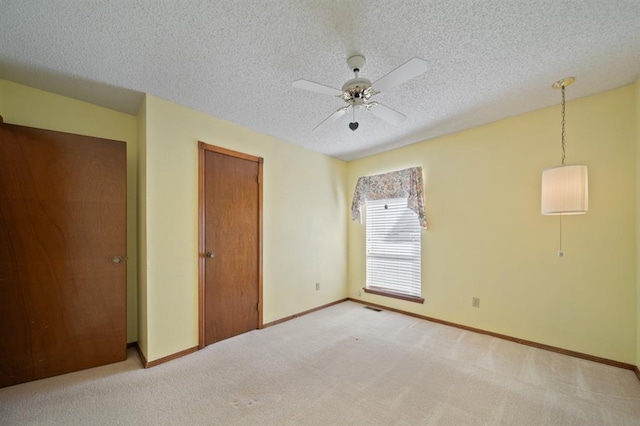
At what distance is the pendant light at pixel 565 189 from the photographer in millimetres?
2201

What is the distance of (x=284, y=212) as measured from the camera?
364 centimetres

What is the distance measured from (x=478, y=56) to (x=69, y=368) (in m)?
4.22

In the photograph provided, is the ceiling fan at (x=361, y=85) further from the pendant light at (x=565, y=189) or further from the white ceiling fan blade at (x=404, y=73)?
the pendant light at (x=565, y=189)

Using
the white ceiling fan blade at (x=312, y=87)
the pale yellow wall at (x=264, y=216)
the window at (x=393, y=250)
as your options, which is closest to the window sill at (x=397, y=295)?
the window at (x=393, y=250)

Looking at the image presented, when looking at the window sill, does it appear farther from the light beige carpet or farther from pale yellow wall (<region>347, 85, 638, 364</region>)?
the light beige carpet

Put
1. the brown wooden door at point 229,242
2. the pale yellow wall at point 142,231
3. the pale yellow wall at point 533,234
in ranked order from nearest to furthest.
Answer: the pale yellow wall at point 533,234 → the pale yellow wall at point 142,231 → the brown wooden door at point 229,242

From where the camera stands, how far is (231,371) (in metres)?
2.28

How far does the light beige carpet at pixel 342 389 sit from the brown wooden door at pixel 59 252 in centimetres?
24

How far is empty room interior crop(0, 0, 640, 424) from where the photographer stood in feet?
5.55

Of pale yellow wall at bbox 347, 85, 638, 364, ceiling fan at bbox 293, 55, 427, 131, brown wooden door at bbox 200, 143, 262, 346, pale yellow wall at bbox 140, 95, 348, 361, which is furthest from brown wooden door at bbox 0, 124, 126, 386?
pale yellow wall at bbox 347, 85, 638, 364

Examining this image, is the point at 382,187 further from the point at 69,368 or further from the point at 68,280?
the point at 69,368

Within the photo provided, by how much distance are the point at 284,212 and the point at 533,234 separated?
9.68 ft

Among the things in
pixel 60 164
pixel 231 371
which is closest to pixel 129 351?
pixel 231 371

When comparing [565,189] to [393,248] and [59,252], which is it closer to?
[393,248]
